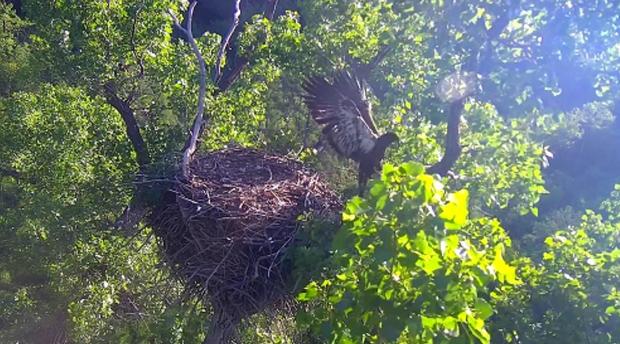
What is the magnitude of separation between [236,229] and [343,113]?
1655 mm

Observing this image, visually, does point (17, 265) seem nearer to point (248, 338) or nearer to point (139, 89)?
point (139, 89)

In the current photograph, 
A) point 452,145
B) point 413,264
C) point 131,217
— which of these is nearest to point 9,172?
point 131,217

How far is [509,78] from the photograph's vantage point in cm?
613

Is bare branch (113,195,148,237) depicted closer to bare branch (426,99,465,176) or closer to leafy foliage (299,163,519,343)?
bare branch (426,99,465,176)

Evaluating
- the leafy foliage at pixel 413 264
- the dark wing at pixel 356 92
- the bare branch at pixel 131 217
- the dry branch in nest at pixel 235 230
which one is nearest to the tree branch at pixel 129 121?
the bare branch at pixel 131 217

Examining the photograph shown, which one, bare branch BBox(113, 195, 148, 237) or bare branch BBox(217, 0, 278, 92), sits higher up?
bare branch BBox(217, 0, 278, 92)

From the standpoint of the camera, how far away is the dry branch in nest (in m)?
5.34

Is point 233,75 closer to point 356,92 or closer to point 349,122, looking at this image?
point 356,92

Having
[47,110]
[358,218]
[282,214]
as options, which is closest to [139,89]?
[47,110]

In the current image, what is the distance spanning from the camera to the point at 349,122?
6.48 metres

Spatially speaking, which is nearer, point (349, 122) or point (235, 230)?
point (235, 230)

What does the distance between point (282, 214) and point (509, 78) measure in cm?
220

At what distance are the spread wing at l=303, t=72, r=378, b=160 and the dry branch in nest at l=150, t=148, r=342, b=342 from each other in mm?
550

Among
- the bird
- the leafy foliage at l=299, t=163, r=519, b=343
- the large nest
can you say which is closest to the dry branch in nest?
the large nest
